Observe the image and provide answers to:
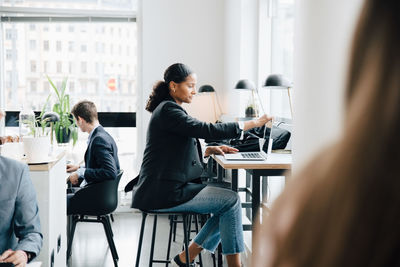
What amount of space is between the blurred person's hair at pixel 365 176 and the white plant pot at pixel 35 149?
209 cm

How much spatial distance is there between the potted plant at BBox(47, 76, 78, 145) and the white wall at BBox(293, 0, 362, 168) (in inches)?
115

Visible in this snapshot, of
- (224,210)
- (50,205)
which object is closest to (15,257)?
(50,205)

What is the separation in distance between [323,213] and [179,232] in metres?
4.42

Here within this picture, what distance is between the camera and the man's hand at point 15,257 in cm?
173

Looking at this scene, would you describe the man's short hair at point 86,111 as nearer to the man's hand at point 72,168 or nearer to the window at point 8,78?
the man's hand at point 72,168

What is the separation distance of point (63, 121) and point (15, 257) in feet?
10.3

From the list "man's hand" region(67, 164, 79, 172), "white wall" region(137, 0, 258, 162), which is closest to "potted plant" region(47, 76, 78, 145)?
"white wall" region(137, 0, 258, 162)

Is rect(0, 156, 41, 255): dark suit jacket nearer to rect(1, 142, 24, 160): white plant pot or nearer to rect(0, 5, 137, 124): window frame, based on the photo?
rect(1, 142, 24, 160): white plant pot

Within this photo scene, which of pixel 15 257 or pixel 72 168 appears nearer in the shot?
pixel 15 257

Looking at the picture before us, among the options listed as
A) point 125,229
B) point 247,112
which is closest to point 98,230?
point 125,229

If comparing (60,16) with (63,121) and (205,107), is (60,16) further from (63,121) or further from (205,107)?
(205,107)

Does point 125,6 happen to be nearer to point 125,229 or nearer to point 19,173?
point 125,229

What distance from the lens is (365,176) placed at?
0.27 m

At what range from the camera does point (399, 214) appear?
27 cm
